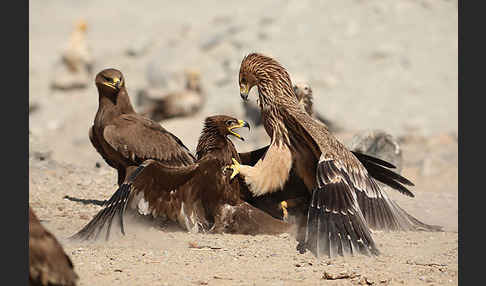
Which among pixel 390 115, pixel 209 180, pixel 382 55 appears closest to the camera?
pixel 209 180

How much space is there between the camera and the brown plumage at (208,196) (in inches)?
241

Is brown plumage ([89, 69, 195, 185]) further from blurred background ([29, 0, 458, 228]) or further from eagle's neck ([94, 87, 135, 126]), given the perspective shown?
blurred background ([29, 0, 458, 228])

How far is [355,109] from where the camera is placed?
16.0 meters

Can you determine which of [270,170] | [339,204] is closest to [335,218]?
[339,204]

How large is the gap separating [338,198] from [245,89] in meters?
1.63

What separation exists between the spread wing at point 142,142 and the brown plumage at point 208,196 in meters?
0.93

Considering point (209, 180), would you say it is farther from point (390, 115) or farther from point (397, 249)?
point (390, 115)

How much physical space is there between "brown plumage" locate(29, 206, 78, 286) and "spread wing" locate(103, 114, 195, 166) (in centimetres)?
346

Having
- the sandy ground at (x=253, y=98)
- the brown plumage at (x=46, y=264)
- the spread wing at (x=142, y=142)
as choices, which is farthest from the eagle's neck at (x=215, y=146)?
the brown plumage at (x=46, y=264)

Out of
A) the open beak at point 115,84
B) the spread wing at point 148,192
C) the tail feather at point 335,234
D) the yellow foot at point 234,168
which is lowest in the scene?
the tail feather at point 335,234

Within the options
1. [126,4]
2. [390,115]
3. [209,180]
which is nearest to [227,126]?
[209,180]

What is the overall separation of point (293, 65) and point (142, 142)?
10470 millimetres

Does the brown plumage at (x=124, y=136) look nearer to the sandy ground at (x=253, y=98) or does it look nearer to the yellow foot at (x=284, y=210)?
the sandy ground at (x=253, y=98)

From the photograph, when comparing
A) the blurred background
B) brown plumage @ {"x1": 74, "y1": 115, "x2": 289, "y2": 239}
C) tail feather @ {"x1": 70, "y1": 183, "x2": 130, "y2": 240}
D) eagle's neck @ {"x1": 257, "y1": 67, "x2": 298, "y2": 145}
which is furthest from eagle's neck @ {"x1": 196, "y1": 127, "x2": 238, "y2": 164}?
the blurred background
